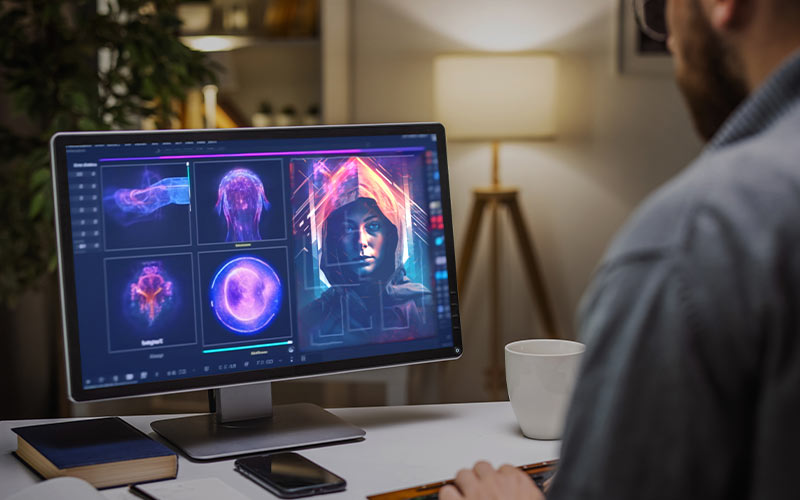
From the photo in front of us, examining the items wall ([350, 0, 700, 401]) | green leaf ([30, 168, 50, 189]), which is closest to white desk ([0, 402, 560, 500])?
green leaf ([30, 168, 50, 189])

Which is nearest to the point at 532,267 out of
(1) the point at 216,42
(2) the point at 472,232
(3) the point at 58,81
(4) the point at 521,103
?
(2) the point at 472,232

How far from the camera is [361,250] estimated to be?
1.26 metres

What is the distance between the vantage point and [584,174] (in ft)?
12.0

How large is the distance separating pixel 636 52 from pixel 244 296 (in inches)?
109

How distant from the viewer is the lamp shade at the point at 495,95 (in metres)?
3.28

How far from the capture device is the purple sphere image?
1.18 m

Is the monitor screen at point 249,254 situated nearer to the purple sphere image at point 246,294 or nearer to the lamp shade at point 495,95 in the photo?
the purple sphere image at point 246,294

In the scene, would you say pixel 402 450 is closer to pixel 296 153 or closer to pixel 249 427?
pixel 249 427

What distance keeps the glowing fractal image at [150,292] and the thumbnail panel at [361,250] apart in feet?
0.57

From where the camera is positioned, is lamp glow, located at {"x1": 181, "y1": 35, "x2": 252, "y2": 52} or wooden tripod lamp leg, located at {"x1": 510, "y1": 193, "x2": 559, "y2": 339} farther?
lamp glow, located at {"x1": 181, "y1": 35, "x2": 252, "y2": 52}

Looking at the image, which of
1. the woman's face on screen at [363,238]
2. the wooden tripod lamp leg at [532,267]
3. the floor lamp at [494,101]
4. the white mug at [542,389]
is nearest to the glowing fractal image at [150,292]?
the woman's face on screen at [363,238]

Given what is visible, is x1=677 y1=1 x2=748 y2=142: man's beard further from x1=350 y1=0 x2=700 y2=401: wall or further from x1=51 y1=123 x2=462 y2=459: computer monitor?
x1=350 y1=0 x2=700 y2=401: wall

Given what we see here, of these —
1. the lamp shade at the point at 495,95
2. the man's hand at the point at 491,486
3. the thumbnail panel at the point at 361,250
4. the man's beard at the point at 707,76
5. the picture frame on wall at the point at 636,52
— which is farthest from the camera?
the picture frame on wall at the point at 636,52

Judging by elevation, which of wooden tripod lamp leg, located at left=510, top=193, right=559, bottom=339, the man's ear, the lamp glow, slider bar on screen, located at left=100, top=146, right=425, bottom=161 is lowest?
wooden tripod lamp leg, located at left=510, top=193, right=559, bottom=339
